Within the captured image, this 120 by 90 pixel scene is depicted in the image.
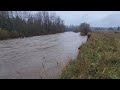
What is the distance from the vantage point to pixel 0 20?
136 feet
